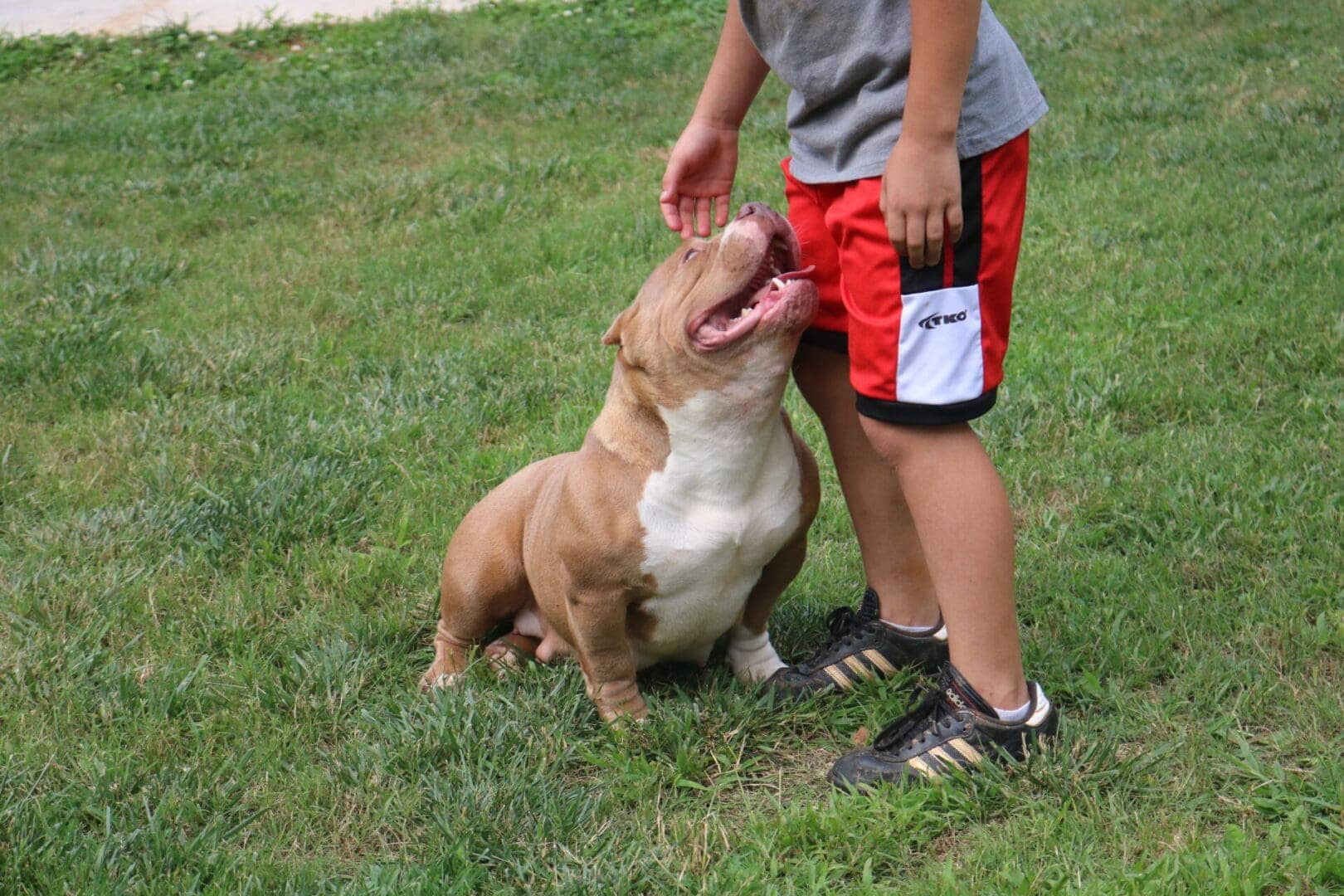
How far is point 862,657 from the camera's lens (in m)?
3.03

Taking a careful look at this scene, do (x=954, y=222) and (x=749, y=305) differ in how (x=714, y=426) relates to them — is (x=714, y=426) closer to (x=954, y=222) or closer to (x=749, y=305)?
Answer: (x=749, y=305)

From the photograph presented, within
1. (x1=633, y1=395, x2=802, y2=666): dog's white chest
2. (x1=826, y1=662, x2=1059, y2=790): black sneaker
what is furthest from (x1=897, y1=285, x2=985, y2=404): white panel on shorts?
(x1=826, y1=662, x2=1059, y2=790): black sneaker

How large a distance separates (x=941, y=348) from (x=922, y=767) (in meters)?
0.83

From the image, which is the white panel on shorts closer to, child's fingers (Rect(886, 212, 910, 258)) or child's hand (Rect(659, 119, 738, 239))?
child's fingers (Rect(886, 212, 910, 258))

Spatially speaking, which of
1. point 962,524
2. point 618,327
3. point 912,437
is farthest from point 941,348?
point 618,327

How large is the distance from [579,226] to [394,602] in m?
3.27

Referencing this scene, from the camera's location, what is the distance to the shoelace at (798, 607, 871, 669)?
3.07 m

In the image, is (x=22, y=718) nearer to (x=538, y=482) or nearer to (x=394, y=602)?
(x=394, y=602)

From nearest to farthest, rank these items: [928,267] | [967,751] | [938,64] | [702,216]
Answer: [938,64], [928,267], [967,751], [702,216]

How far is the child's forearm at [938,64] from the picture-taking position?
7.16 ft

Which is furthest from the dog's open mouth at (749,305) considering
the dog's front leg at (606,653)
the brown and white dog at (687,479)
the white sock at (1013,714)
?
the white sock at (1013,714)

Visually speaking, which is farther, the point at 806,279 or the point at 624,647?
the point at 624,647

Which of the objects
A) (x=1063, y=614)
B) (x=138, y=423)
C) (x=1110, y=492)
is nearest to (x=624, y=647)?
(x=1063, y=614)

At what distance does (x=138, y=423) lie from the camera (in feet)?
15.3
